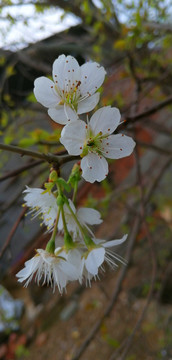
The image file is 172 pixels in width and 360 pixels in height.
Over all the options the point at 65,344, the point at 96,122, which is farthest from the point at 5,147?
the point at 65,344

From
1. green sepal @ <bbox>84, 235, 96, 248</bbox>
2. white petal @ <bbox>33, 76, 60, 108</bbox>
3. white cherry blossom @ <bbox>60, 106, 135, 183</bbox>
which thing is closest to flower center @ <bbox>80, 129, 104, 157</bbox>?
white cherry blossom @ <bbox>60, 106, 135, 183</bbox>

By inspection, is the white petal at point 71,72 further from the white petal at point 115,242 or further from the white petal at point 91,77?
the white petal at point 115,242

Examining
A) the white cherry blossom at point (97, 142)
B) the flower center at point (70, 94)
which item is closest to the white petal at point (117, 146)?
the white cherry blossom at point (97, 142)

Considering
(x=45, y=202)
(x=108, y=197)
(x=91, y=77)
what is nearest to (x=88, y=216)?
(x=45, y=202)

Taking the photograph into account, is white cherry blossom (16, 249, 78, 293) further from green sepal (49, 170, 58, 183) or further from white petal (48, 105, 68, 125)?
white petal (48, 105, 68, 125)

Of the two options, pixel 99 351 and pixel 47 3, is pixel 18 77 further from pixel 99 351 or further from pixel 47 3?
pixel 99 351

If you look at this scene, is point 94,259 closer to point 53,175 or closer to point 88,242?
point 88,242
